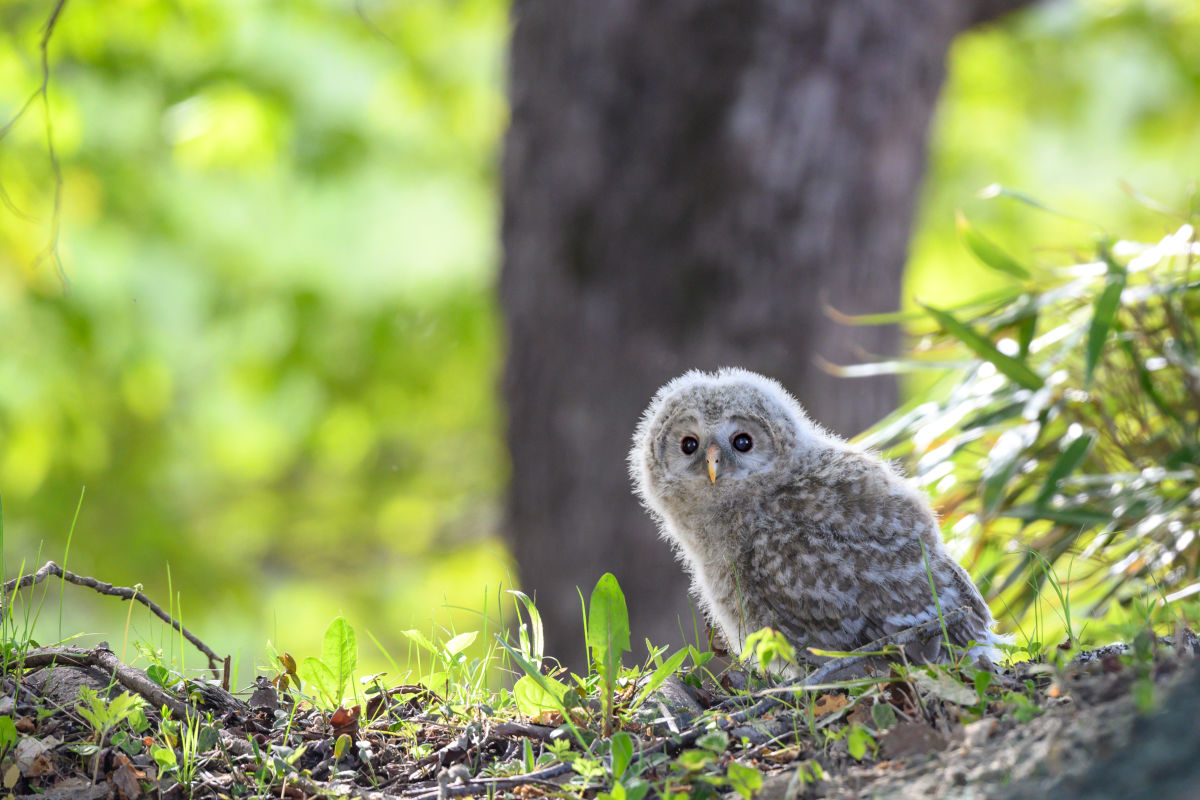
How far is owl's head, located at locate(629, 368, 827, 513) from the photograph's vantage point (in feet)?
9.21

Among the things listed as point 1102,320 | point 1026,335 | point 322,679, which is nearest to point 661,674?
point 322,679

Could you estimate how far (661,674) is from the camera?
7.00 ft

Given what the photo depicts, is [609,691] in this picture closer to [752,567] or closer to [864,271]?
[752,567]

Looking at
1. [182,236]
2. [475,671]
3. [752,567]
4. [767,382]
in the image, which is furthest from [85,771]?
[182,236]

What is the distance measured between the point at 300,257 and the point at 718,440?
643 cm

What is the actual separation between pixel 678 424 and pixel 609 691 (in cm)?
109

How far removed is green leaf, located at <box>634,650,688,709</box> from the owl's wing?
1.40ft

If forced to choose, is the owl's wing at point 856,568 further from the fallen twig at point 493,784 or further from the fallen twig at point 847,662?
the fallen twig at point 493,784

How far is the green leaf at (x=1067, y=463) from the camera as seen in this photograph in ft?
9.37

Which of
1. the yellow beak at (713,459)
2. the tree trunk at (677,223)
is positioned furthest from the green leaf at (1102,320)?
the tree trunk at (677,223)

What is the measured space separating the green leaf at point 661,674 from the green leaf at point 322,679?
69 centimetres

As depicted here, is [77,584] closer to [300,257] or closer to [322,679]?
[322,679]

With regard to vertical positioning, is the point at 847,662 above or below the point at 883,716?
above

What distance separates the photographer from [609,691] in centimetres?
209
